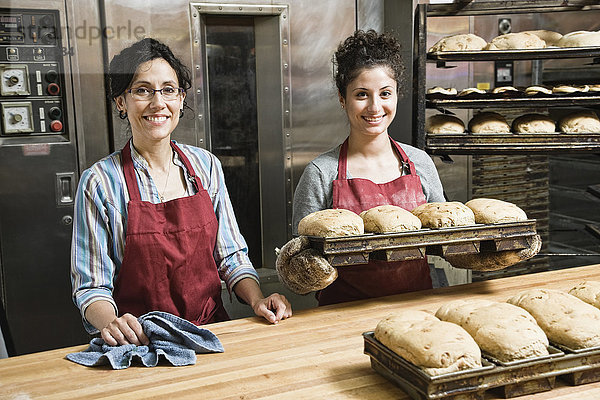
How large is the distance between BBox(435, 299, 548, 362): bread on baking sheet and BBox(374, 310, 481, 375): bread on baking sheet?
0.05 metres

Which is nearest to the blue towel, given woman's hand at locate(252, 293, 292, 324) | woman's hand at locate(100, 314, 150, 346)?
woman's hand at locate(100, 314, 150, 346)

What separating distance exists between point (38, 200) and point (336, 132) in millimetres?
1681

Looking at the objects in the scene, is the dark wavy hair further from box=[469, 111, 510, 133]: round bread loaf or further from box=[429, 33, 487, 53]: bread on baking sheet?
box=[469, 111, 510, 133]: round bread loaf

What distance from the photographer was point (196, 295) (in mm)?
2076

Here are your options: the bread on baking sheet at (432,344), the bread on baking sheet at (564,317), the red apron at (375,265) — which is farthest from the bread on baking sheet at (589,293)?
the red apron at (375,265)

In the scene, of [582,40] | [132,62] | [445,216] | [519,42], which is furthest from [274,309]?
[582,40]

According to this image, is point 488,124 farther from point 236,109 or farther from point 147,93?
point 147,93

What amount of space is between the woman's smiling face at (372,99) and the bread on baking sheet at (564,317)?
101 cm

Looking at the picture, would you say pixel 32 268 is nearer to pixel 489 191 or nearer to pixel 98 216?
pixel 98 216

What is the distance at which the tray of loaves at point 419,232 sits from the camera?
167 centimetres

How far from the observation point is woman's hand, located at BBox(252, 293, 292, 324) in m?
1.80

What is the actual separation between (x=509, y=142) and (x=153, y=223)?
6.17ft

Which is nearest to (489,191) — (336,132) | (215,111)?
(336,132)

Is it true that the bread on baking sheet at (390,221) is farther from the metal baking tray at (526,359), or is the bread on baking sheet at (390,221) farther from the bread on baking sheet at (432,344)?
the metal baking tray at (526,359)
